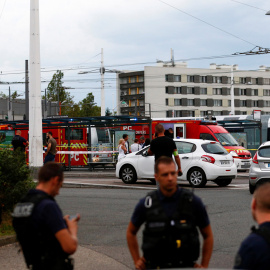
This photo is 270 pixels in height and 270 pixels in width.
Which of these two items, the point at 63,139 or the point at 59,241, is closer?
the point at 59,241

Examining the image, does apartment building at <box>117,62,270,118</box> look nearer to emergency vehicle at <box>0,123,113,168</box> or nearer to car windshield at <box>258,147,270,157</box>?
emergency vehicle at <box>0,123,113,168</box>

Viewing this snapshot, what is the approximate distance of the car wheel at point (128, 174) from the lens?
21703mm

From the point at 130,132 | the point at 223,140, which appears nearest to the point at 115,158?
the point at 130,132

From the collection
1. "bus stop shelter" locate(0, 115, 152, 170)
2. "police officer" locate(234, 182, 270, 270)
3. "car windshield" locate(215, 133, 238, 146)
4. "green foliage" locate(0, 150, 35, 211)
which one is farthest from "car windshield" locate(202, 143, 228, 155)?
"police officer" locate(234, 182, 270, 270)

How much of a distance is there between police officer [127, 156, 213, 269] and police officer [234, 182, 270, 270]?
76 cm

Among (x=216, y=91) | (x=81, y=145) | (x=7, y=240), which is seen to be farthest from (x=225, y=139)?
(x=216, y=91)

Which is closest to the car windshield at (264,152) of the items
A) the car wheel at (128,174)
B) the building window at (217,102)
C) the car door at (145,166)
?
the car door at (145,166)

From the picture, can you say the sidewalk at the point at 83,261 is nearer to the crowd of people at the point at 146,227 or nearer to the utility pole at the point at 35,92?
the crowd of people at the point at 146,227

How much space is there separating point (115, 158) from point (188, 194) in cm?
2609

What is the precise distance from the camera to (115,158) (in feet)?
100

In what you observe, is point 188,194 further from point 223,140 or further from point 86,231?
point 223,140

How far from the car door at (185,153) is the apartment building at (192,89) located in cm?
8326

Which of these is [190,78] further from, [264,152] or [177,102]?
[264,152]

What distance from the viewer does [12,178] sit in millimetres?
10938
